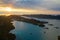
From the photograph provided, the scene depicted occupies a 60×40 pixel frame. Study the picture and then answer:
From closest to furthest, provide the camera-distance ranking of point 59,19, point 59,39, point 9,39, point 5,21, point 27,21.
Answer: point 9,39, point 59,39, point 5,21, point 27,21, point 59,19

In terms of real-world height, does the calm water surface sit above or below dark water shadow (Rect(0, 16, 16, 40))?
below

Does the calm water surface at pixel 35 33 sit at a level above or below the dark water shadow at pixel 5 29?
below

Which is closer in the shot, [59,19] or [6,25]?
[6,25]

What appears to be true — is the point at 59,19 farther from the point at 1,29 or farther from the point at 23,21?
the point at 1,29

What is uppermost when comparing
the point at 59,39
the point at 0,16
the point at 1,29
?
the point at 0,16

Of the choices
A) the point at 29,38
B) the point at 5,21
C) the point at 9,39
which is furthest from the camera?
the point at 5,21

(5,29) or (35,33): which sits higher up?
(5,29)

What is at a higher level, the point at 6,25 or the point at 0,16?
the point at 0,16

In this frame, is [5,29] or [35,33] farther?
[35,33]

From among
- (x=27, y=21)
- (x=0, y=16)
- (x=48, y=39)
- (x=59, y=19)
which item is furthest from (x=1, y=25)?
(x=59, y=19)

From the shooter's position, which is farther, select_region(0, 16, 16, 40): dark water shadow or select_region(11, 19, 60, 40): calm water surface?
select_region(11, 19, 60, 40): calm water surface

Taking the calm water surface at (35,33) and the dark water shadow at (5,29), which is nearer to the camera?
the dark water shadow at (5,29)
